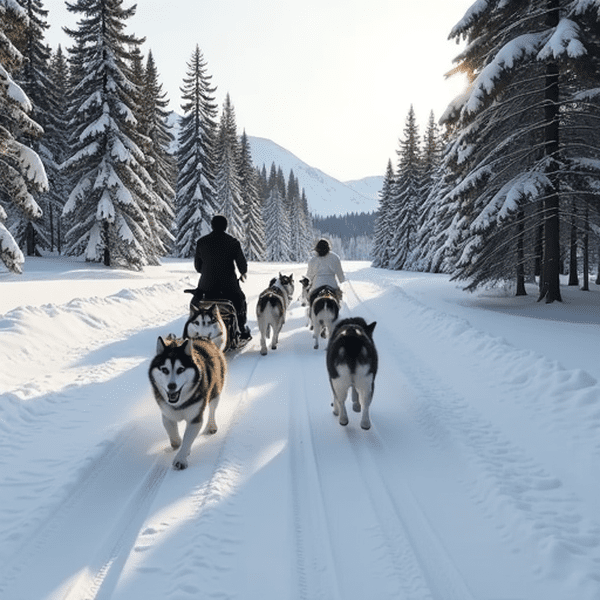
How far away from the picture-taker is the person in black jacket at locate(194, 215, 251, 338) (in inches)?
315

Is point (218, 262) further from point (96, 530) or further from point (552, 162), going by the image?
point (552, 162)

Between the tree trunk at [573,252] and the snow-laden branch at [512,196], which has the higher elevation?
the snow-laden branch at [512,196]

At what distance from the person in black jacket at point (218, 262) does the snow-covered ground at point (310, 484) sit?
5.40 feet

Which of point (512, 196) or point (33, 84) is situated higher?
point (33, 84)

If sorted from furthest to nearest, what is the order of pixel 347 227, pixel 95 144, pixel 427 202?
pixel 347 227 < pixel 427 202 < pixel 95 144

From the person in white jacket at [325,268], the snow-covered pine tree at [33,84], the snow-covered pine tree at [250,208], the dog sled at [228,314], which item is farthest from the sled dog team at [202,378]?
the snow-covered pine tree at [250,208]

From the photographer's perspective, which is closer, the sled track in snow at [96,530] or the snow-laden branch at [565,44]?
the sled track in snow at [96,530]

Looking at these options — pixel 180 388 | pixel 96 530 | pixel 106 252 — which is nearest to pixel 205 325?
pixel 180 388

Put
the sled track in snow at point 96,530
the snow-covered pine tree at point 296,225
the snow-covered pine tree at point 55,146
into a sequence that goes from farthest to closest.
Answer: the snow-covered pine tree at point 296,225 → the snow-covered pine tree at point 55,146 → the sled track in snow at point 96,530

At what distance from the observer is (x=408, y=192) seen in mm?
43406

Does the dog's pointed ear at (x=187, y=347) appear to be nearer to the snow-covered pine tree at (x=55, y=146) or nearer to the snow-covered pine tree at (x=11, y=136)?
the snow-covered pine tree at (x=11, y=136)

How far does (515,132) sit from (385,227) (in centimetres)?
4071

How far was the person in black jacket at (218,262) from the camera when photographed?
8000 millimetres

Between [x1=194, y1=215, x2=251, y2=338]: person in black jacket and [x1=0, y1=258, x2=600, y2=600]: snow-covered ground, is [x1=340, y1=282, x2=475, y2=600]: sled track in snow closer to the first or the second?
[x1=0, y1=258, x2=600, y2=600]: snow-covered ground
